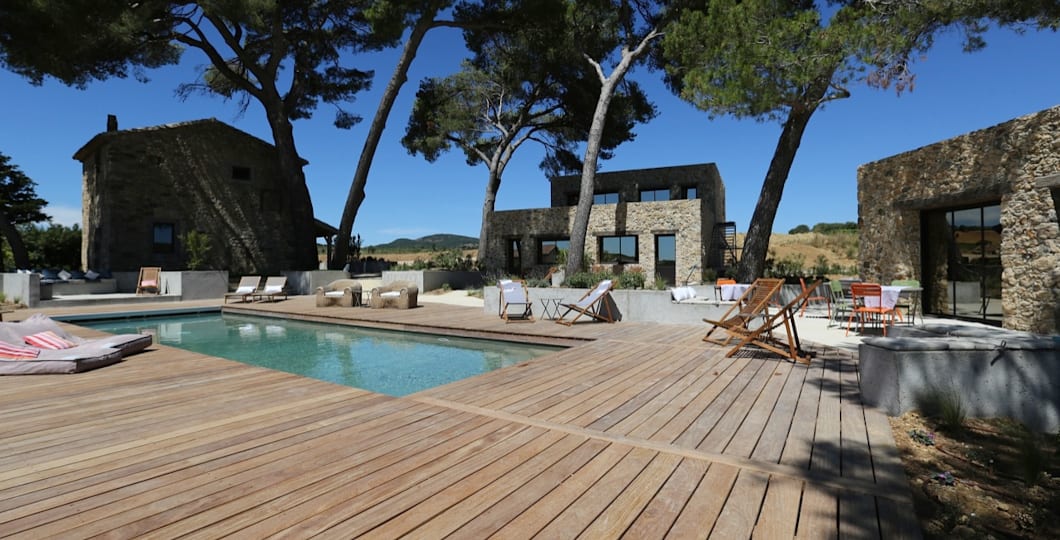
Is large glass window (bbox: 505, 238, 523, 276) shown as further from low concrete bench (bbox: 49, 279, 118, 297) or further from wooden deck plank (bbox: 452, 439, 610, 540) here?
wooden deck plank (bbox: 452, 439, 610, 540)

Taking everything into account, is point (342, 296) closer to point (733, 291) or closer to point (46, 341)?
point (46, 341)

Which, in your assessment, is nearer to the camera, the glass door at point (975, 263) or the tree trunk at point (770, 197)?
the glass door at point (975, 263)

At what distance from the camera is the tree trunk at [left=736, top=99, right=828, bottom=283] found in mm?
11266

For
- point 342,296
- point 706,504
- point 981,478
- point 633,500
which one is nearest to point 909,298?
point 981,478

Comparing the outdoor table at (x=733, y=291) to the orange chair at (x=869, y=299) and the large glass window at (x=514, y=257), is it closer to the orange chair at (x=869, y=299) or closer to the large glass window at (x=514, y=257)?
the orange chair at (x=869, y=299)

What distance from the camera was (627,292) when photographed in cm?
810

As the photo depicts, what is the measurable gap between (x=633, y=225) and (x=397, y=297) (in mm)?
9536

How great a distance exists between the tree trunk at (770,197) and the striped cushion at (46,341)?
493 inches

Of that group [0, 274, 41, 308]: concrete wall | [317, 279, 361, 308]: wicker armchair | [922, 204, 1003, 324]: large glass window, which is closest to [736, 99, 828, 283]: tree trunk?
[922, 204, 1003, 324]: large glass window

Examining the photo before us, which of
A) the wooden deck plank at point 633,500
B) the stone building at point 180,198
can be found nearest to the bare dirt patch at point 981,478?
the wooden deck plank at point 633,500

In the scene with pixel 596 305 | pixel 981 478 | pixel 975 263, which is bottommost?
pixel 981 478

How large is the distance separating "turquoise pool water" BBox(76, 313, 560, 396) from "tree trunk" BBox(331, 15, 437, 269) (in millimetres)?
8246

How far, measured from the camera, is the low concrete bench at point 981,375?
2936 millimetres

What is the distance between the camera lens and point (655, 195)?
67.7 ft
